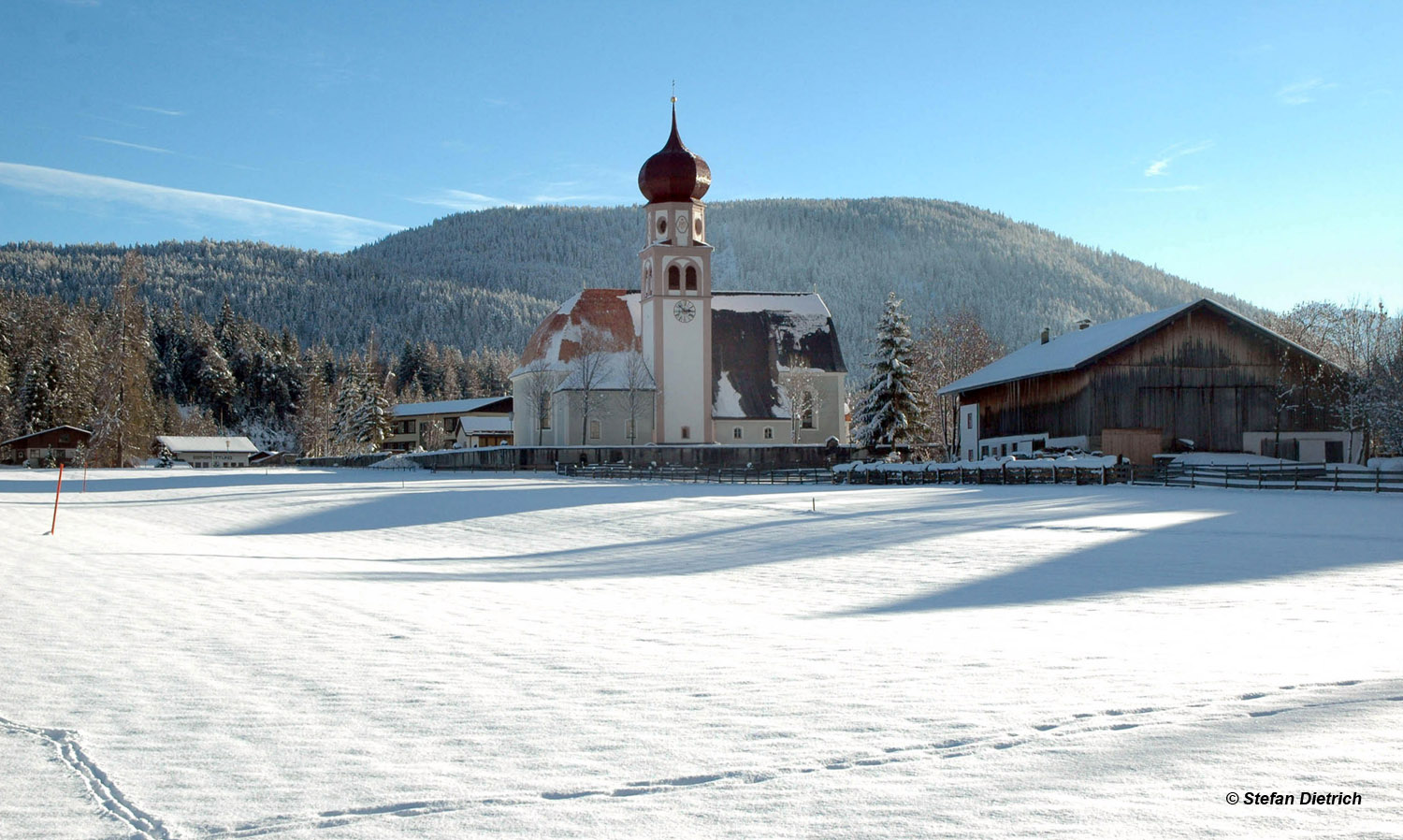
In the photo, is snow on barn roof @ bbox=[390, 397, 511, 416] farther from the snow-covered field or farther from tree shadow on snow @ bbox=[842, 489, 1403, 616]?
the snow-covered field

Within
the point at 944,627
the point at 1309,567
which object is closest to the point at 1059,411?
the point at 1309,567

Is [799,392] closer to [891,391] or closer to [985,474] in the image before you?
[891,391]

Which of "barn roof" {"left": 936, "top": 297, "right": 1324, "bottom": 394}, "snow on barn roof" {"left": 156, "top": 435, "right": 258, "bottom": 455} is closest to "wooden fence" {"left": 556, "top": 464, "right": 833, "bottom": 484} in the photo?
"barn roof" {"left": 936, "top": 297, "right": 1324, "bottom": 394}

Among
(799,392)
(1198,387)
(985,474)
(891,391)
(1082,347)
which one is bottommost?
(985,474)

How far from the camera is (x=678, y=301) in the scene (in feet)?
202

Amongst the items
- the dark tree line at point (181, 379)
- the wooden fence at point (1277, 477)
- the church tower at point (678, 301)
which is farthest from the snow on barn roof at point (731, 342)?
the wooden fence at point (1277, 477)

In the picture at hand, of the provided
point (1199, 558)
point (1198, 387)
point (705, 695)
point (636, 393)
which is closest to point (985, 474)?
point (1198, 387)

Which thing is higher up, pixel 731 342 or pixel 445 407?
pixel 731 342

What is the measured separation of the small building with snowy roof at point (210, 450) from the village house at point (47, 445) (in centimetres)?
1206

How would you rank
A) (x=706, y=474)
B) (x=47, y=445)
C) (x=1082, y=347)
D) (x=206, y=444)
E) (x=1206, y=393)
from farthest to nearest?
(x=206, y=444) < (x=47, y=445) < (x=706, y=474) < (x=1082, y=347) < (x=1206, y=393)

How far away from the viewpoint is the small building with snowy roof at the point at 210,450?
92.0m

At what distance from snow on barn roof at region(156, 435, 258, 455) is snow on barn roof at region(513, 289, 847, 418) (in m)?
41.0

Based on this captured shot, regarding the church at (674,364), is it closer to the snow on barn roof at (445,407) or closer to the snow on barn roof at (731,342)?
the snow on barn roof at (731,342)

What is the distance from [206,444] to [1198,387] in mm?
82485
